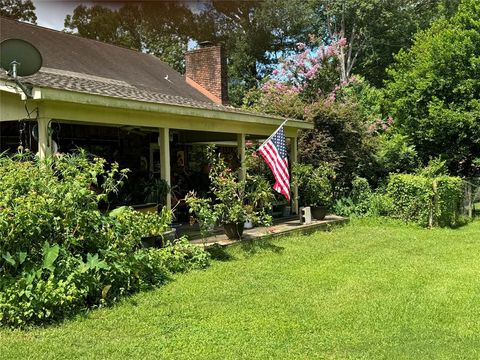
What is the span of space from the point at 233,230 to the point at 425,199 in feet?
19.6

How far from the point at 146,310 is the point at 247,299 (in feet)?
3.95

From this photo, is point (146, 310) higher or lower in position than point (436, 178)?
lower

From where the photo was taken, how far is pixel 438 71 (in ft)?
57.1

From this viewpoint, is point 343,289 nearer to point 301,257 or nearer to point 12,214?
point 301,257

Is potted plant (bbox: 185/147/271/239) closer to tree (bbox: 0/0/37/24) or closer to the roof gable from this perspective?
the roof gable

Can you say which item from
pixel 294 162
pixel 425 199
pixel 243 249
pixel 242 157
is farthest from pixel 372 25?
pixel 243 249

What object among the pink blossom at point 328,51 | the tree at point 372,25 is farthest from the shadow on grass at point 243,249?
the tree at point 372,25

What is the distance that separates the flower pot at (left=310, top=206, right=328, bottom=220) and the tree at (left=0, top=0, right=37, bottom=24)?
17894 mm

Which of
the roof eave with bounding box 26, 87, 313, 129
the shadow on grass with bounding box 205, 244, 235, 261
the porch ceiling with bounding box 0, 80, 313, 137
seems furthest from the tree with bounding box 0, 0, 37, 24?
the shadow on grass with bounding box 205, 244, 235, 261

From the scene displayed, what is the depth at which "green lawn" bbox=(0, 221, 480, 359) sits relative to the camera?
420 centimetres

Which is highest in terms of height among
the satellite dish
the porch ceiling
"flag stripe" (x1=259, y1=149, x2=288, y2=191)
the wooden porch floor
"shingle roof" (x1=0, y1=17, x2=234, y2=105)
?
"shingle roof" (x1=0, y1=17, x2=234, y2=105)

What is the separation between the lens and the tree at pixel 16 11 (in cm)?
2317

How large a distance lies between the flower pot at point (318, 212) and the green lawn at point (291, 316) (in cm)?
390

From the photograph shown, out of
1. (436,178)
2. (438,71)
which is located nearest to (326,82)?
(438,71)
